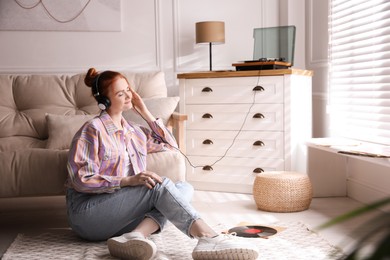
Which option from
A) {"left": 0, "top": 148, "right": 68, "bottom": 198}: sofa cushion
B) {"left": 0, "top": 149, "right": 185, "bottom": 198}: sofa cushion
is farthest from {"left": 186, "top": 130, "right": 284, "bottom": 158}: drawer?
{"left": 0, "top": 148, "right": 68, "bottom": 198}: sofa cushion

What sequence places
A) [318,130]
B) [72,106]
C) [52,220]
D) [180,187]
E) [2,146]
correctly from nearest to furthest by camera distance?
[180,187], [52,220], [2,146], [72,106], [318,130]

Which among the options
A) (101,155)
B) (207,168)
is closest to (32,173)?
(101,155)

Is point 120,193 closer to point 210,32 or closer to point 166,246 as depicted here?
point 166,246

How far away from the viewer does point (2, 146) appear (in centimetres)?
324

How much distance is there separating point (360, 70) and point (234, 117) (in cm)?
90

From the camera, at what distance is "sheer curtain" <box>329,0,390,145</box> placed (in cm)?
303

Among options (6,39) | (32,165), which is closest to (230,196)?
(32,165)

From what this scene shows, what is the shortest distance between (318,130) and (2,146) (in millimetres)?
2268

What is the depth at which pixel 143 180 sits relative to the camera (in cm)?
222

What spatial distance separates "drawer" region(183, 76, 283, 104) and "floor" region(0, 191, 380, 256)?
67cm

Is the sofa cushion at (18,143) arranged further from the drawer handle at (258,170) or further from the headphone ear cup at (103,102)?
the drawer handle at (258,170)

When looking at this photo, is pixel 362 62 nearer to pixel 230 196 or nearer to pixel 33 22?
pixel 230 196

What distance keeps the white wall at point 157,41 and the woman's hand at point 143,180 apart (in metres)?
2.22

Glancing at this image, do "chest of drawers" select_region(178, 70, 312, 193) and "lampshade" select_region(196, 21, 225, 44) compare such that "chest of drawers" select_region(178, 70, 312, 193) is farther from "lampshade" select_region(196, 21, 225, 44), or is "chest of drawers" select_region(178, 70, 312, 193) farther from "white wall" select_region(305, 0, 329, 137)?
"lampshade" select_region(196, 21, 225, 44)
